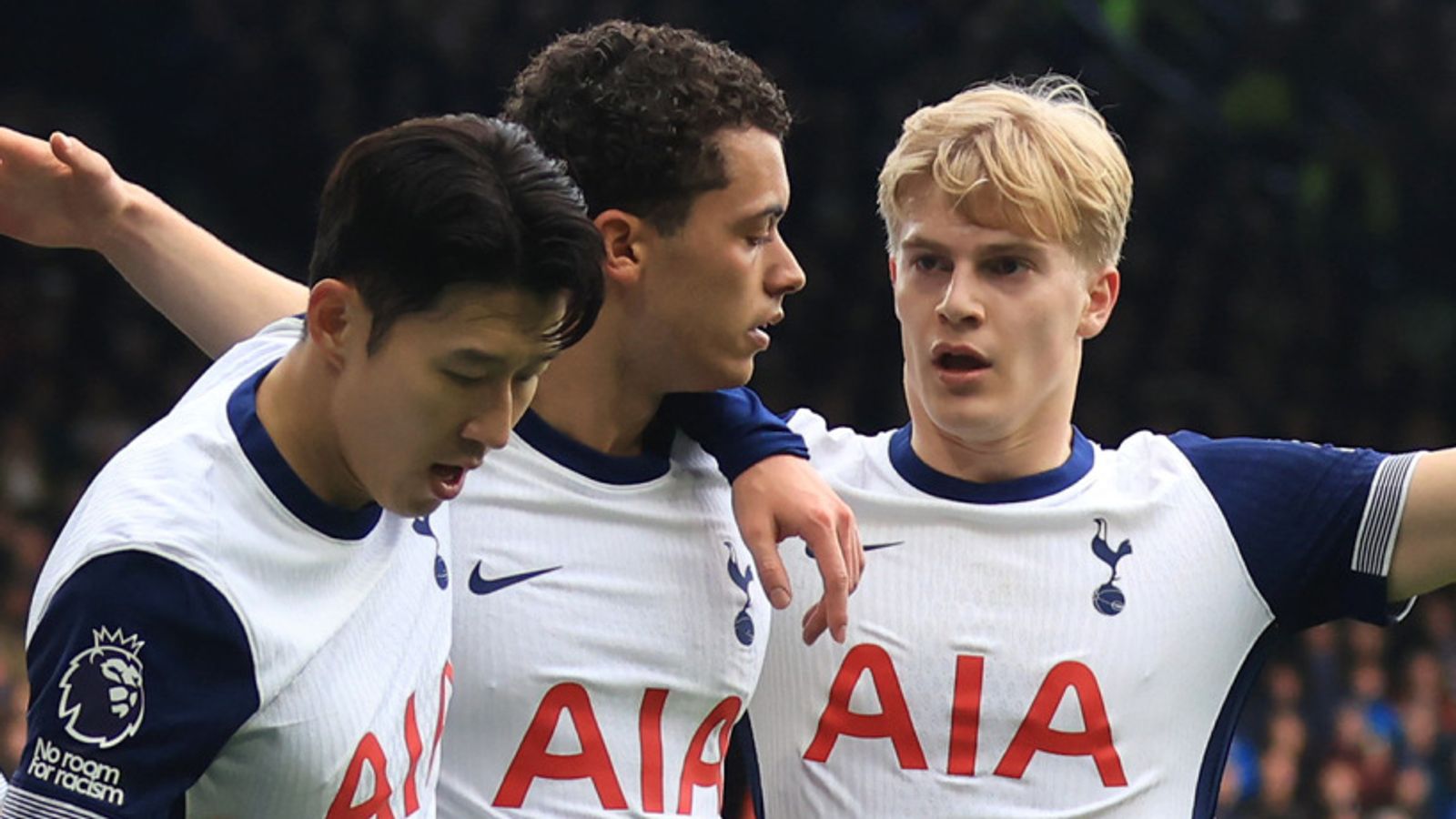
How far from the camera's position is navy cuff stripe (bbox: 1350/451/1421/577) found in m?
3.08

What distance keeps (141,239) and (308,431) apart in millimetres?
673

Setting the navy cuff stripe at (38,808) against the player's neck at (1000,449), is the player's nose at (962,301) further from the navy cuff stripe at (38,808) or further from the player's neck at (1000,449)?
the navy cuff stripe at (38,808)

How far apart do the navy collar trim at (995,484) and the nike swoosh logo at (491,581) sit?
695mm

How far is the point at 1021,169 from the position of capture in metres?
3.21

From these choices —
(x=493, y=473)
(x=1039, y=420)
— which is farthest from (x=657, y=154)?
(x=1039, y=420)

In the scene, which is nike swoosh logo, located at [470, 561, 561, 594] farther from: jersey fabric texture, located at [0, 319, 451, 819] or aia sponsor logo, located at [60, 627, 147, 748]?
aia sponsor logo, located at [60, 627, 147, 748]

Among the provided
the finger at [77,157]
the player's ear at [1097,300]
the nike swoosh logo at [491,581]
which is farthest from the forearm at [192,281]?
the player's ear at [1097,300]

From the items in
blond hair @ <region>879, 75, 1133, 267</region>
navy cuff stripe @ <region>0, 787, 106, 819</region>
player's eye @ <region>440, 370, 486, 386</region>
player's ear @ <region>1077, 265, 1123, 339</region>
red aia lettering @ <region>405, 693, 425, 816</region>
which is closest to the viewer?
navy cuff stripe @ <region>0, 787, 106, 819</region>

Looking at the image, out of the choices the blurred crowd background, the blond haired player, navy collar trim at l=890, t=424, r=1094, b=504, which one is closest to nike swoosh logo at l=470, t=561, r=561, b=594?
the blond haired player

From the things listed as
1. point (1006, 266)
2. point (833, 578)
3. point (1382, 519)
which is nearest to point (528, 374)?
point (833, 578)

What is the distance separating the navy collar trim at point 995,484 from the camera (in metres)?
3.30

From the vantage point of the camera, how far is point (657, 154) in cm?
296

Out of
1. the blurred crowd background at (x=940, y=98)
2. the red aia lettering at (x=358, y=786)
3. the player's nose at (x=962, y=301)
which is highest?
the blurred crowd background at (x=940, y=98)

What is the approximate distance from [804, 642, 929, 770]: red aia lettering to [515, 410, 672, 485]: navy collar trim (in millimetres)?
431
